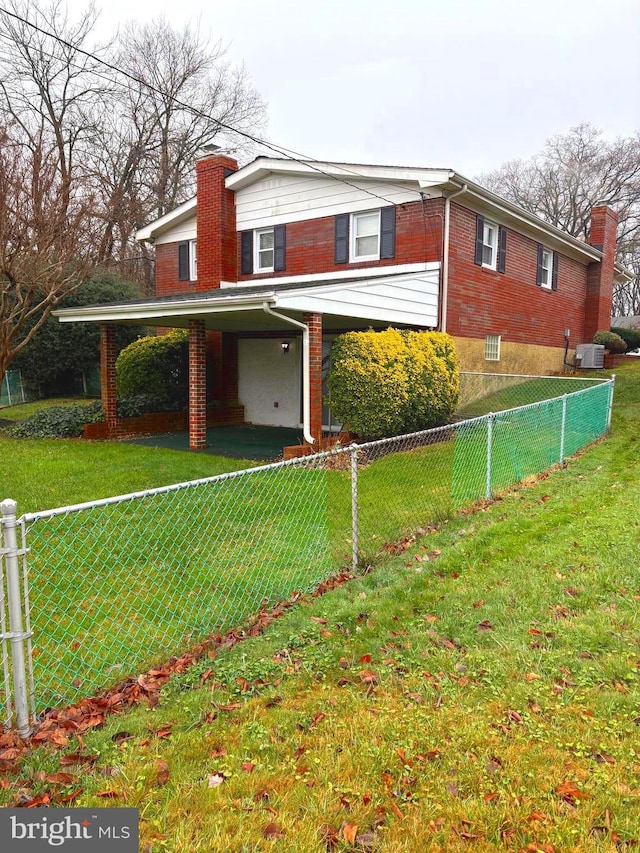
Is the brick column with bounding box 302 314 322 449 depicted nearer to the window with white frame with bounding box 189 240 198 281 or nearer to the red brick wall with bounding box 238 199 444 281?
the red brick wall with bounding box 238 199 444 281

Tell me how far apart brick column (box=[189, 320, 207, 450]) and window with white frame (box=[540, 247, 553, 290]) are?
1107 centimetres

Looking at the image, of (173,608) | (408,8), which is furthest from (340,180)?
(173,608)

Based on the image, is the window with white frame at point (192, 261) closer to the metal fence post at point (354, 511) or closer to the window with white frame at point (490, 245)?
the window with white frame at point (490, 245)

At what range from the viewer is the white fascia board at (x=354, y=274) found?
40.9 ft

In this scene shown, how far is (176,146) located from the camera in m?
28.0

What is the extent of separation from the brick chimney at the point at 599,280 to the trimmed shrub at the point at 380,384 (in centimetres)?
1285

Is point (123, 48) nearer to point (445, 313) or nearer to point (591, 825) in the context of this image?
point (445, 313)

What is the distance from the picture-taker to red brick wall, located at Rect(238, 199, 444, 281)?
12.5m

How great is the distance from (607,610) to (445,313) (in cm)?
965

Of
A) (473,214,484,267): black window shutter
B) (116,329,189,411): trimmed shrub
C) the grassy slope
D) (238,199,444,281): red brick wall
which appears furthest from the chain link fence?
(116,329,189,411): trimmed shrub

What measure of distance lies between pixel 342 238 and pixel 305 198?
5.10 ft

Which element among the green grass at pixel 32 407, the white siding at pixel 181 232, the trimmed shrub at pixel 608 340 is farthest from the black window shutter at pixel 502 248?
the green grass at pixel 32 407

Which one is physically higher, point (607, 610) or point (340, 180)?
point (340, 180)

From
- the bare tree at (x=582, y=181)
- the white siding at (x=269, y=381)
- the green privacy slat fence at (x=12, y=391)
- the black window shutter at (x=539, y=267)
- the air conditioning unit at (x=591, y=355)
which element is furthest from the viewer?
the bare tree at (x=582, y=181)
